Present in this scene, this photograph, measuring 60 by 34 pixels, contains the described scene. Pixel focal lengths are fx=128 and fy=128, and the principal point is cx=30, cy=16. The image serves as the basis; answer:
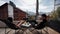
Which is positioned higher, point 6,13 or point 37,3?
point 37,3

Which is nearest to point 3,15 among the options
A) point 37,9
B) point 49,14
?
Answer: point 37,9

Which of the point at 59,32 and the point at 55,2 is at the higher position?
the point at 55,2

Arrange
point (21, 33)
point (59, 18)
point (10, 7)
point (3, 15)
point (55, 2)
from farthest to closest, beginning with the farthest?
A: point (10, 7) → point (3, 15) → point (55, 2) → point (59, 18) → point (21, 33)

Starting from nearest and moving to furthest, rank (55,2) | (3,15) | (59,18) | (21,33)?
(21,33) < (59,18) < (55,2) < (3,15)

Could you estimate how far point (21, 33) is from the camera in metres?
5.17

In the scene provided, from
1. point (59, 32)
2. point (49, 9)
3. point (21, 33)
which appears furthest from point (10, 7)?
point (59, 32)

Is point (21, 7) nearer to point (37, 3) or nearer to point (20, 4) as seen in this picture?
point (20, 4)

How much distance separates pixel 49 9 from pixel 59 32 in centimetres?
201

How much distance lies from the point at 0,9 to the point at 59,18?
12.8 feet

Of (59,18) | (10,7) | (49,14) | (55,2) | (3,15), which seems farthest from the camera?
(10,7)

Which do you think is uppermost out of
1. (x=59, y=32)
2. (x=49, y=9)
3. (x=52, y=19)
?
(x=49, y=9)

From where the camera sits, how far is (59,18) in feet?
19.0

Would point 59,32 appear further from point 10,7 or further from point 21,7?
point 10,7

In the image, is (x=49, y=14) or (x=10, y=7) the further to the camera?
(x=10, y=7)
